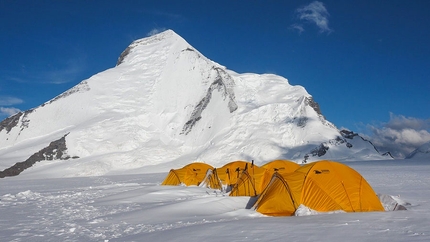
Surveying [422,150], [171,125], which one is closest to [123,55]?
[171,125]

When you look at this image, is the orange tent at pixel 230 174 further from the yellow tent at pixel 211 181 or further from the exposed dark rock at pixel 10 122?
the exposed dark rock at pixel 10 122

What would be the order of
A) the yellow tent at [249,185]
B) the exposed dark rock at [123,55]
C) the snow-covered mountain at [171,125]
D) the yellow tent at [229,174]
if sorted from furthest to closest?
the exposed dark rock at [123,55], the snow-covered mountain at [171,125], the yellow tent at [229,174], the yellow tent at [249,185]

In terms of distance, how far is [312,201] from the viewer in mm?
12430

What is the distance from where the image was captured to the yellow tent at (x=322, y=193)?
12.3 m

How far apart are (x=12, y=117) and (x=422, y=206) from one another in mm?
125430

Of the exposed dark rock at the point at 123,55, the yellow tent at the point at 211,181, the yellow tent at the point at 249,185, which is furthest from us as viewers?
the exposed dark rock at the point at 123,55

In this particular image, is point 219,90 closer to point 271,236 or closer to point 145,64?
point 145,64

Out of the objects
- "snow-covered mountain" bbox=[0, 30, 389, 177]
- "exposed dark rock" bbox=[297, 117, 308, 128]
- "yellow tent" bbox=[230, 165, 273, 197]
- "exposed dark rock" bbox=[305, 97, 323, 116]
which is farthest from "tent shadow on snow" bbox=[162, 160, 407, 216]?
"exposed dark rock" bbox=[305, 97, 323, 116]

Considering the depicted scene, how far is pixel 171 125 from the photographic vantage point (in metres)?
116

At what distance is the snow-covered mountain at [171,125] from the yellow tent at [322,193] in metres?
76.6

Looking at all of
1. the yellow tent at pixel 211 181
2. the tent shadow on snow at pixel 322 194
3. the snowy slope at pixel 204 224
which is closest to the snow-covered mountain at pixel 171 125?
the yellow tent at pixel 211 181

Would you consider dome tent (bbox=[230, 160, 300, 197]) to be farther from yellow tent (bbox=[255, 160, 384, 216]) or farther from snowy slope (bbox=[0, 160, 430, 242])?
yellow tent (bbox=[255, 160, 384, 216])

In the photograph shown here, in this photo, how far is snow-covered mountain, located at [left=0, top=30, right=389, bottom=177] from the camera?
95250 mm

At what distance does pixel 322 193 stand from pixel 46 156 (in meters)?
93.2
